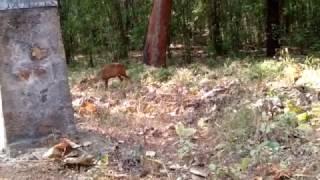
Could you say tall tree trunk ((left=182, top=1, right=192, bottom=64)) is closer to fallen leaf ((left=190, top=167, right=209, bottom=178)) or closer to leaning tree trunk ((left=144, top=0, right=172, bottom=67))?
leaning tree trunk ((left=144, top=0, right=172, bottom=67))

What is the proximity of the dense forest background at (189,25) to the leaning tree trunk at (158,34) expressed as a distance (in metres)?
2.85

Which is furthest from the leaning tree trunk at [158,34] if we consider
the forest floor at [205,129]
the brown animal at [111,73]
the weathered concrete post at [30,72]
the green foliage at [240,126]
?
the weathered concrete post at [30,72]

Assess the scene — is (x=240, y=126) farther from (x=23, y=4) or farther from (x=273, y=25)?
(x=273, y=25)

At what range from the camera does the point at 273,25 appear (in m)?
13.6

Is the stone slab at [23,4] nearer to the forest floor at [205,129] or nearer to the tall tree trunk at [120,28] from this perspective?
the forest floor at [205,129]

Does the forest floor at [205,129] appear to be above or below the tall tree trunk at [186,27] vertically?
below

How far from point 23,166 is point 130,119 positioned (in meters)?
1.99

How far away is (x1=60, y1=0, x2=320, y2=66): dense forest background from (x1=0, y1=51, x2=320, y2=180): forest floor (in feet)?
20.6

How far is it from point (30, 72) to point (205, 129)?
174cm

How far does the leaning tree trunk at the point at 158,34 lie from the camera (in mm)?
10896

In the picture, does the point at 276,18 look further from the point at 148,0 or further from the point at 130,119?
the point at 130,119

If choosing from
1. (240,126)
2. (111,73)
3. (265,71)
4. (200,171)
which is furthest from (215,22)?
(200,171)

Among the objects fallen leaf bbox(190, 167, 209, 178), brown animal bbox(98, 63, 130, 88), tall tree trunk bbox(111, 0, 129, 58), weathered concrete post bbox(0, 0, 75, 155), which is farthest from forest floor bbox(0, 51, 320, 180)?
tall tree trunk bbox(111, 0, 129, 58)

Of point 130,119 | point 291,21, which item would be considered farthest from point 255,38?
point 130,119
